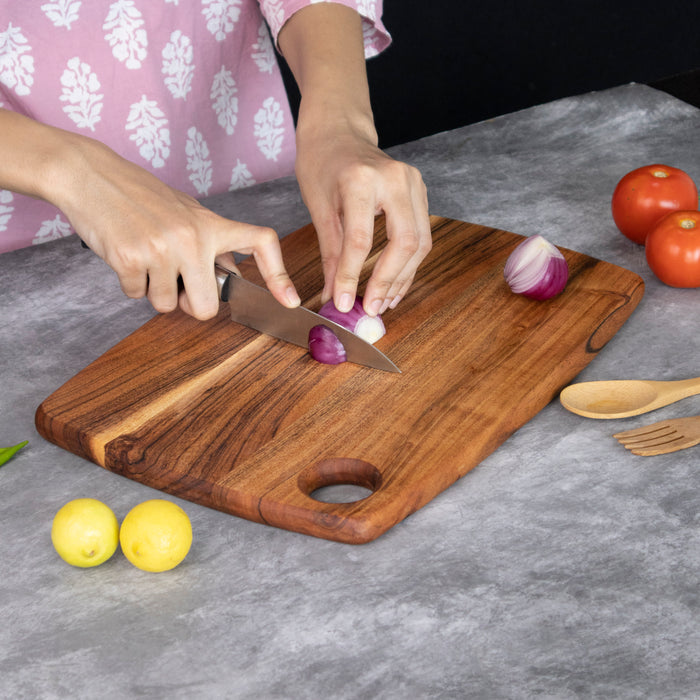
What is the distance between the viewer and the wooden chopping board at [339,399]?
1.10 metres

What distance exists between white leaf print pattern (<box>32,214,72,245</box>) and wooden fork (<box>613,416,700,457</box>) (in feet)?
3.82

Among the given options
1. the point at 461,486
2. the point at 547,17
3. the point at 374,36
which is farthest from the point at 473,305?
the point at 547,17

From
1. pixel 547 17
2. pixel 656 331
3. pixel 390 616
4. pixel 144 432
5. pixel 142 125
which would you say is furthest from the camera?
pixel 547 17

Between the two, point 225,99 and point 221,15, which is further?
point 225,99

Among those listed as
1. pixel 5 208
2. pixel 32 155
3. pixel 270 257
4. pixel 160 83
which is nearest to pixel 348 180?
pixel 270 257

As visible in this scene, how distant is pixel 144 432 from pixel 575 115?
134 centimetres

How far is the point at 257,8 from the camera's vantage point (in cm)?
185

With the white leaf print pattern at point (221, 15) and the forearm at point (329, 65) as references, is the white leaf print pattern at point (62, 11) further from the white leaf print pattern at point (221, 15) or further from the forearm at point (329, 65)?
the forearm at point (329, 65)

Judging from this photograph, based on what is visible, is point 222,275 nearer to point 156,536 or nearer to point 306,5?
point 156,536

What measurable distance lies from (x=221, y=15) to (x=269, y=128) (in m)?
0.27

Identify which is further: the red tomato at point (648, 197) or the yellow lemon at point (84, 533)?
the red tomato at point (648, 197)

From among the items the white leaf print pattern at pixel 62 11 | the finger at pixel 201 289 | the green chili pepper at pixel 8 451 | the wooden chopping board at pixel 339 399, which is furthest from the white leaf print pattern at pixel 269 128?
the green chili pepper at pixel 8 451

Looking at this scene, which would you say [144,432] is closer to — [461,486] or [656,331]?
[461,486]

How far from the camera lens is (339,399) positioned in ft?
4.06
